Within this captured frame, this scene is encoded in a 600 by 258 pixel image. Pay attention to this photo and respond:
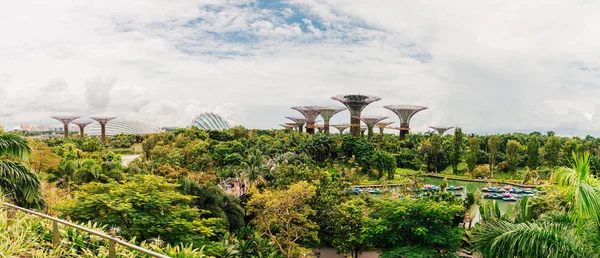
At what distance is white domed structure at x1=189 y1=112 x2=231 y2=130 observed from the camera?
4281 inches

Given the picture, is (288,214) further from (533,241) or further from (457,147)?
(457,147)

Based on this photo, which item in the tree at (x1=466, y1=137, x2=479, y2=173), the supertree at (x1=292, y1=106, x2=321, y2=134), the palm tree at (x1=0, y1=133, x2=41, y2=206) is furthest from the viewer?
the supertree at (x1=292, y1=106, x2=321, y2=134)

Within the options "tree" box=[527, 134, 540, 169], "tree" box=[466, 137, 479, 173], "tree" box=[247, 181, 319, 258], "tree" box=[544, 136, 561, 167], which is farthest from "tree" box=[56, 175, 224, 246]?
"tree" box=[544, 136, 561, 167]

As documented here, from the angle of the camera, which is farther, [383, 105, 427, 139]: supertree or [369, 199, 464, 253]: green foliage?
[383, 105, 427, 139]: supertree

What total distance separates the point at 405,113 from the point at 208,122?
59.0 metres

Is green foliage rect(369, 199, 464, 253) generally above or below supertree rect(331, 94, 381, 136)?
below

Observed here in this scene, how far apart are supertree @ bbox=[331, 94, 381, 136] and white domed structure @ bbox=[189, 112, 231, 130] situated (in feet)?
170

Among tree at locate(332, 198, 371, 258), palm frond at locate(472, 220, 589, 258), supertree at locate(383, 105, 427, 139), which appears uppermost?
supertree at locate(383, 105, 427, 139)

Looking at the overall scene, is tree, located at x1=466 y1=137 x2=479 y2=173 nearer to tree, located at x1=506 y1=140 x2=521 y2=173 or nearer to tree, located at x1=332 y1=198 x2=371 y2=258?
tree, located at x1=506 y1=140 x2=521 y2=173

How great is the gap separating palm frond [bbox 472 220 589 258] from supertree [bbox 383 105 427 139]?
A: 6571 cm

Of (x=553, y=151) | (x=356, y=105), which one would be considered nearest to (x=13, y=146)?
(x=553, y=151)

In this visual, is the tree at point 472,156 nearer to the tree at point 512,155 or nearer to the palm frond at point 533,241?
the tree at point 512,155

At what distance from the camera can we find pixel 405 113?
73188 millimetres

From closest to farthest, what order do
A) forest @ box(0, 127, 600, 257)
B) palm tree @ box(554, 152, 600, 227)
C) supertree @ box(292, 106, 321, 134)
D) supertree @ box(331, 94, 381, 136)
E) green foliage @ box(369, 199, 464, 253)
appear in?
1. palm tree @ box(554, 152, 600, 227)
2. forest @ box(0, 127, 600, 257)
3. green foliage @ box(369, 199, 464, 253)
4. supertree @ box(331, 94, 381, 136)
5. supertree @ box(292, 106, 321, 134)
